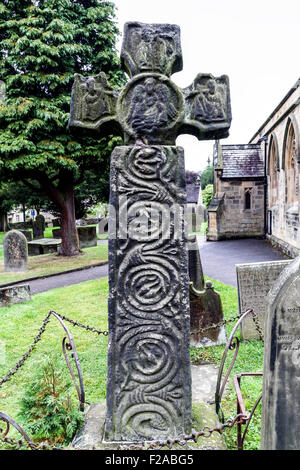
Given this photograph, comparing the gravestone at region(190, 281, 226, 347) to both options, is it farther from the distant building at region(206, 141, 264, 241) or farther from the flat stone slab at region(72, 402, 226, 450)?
the distant building at region(206, 141, 264, 241)

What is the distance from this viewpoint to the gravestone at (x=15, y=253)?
12.1 metres

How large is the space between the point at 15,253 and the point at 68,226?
10.9 feet

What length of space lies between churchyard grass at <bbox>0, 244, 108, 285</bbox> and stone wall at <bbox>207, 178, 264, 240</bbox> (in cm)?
794

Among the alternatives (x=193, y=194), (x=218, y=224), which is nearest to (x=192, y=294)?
(x=218, y=224)

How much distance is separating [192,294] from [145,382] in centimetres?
290

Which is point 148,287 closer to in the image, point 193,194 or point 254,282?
point 254,282

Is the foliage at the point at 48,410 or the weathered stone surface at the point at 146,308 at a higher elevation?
the weathered stone surface at the point at 146,308

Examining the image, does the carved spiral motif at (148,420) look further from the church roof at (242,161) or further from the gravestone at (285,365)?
the church roof at (242,161)

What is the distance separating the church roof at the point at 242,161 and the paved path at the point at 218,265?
19.4 feet

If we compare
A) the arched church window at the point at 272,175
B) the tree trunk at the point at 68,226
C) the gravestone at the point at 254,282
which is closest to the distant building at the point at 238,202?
the arched church window at the point at 272,175

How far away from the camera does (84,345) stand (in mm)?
5621

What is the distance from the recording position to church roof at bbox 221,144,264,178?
70.5ft

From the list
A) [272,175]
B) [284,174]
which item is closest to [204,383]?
[284,174]

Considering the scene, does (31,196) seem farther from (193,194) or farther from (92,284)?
(193,194)
